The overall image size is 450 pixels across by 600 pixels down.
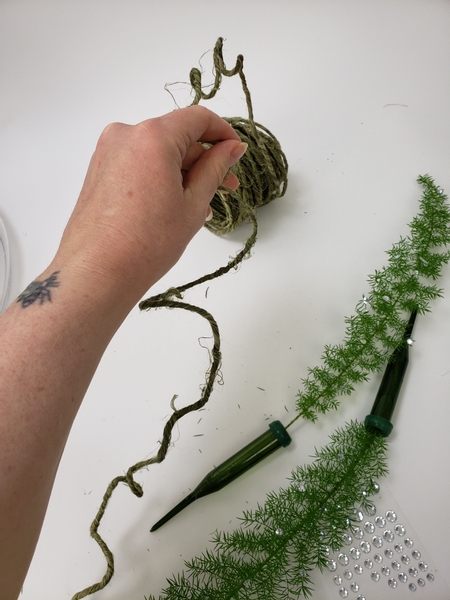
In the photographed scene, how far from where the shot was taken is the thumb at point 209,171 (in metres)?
0.61

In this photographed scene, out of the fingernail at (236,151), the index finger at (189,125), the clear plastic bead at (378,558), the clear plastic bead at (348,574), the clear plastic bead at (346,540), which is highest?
the index finger at (189,125)

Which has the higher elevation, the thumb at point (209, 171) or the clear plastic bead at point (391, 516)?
the thumb at point (209, 171)

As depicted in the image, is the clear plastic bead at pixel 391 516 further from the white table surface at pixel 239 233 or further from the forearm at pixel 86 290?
the forearm at pixel 86 290

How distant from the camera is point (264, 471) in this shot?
2.53 feet

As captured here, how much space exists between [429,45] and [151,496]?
1.36m

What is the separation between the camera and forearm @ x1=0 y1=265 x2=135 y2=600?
0.43 metres

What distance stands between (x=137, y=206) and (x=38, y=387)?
0.86 ft

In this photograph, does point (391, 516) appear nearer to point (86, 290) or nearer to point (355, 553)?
point (355, 553)

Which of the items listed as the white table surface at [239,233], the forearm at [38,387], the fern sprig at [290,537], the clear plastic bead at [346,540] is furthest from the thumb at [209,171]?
the clear plastic bead at [346,540]

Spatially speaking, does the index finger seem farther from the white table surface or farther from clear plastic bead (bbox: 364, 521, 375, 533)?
clear plastic bead (bbox: 364, 521, 375, 533)

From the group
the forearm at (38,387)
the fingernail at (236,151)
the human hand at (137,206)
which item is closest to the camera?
the forearm at (38,387)

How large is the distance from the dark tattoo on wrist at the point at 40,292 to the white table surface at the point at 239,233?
1.24ft

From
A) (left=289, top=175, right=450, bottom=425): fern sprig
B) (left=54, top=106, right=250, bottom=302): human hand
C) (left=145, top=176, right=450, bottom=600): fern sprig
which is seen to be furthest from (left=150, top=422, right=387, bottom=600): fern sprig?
(left=54, top=106, right=250, bottom=302): human hand

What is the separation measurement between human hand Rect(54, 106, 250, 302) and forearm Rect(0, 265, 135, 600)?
0.12 feet
